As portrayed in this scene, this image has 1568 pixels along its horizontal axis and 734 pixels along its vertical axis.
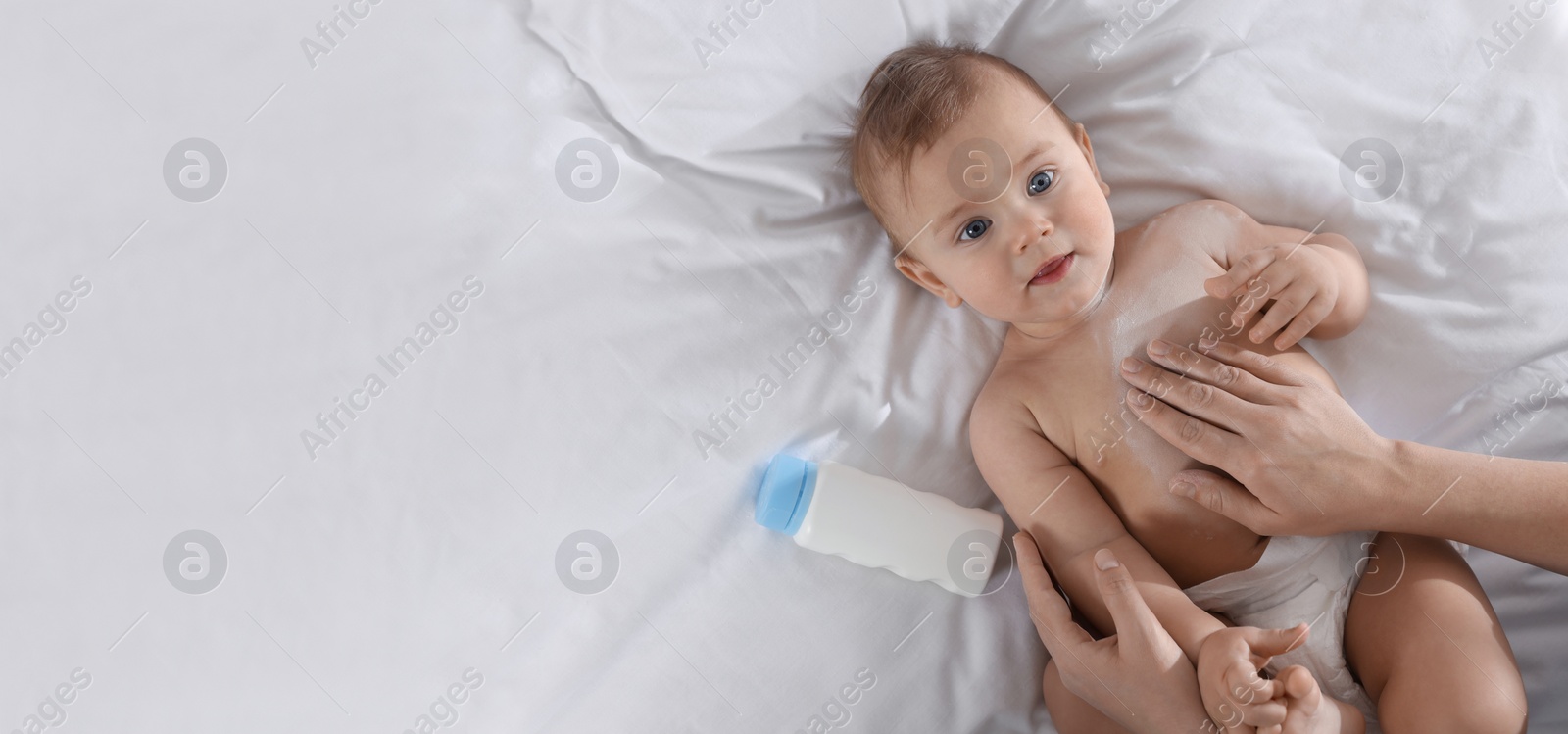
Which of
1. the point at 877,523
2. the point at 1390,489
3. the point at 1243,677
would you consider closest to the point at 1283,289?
the point at 1390,489

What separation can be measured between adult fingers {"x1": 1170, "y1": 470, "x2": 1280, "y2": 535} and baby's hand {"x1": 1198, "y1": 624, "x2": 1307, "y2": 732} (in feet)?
0.48

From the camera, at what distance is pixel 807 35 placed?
1476 mm

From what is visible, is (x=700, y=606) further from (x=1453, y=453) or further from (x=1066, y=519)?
(x=1453, y=453)

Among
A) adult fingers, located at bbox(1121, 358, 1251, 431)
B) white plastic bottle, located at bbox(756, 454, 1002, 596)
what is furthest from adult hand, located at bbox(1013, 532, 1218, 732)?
adult fingers, located at bbox(1121, 358, 1251, 431)

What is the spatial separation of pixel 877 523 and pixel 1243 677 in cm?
48

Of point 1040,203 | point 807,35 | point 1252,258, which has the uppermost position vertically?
point 807,35

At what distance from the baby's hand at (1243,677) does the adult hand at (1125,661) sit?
3 centimetres

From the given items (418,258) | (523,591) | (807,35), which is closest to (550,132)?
(418,258)

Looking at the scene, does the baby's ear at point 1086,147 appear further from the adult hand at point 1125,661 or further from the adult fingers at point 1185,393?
the adult hand at point 1125,661

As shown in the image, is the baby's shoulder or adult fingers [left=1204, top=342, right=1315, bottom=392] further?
the baby's shoulder

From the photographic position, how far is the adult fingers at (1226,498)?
1.27 m

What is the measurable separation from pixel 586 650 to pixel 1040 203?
86 centimetres

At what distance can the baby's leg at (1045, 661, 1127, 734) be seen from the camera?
1337mm

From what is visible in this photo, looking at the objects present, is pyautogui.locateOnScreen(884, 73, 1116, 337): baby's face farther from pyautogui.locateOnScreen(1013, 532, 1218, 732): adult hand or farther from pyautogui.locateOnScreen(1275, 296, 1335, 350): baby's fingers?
pyautogui.locateOnScreen(1013, 532, 1218, 732): adult hand
